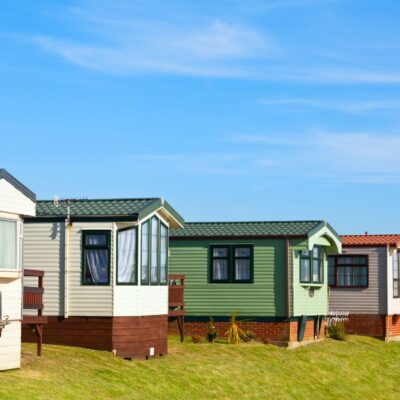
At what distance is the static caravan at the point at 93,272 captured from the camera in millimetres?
27406

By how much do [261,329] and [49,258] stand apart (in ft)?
36.3

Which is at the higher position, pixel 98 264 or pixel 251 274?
pixel 98 264

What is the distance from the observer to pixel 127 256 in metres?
27.9

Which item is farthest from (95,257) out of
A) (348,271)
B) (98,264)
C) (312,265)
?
(348,271)

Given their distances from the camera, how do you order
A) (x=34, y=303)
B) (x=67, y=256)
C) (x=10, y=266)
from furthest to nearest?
1. (x=67, y=256)
2. (x=34, y=303)
3. (x=10, y=266)

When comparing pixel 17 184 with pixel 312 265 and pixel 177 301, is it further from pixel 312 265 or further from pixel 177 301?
pixel 312 265

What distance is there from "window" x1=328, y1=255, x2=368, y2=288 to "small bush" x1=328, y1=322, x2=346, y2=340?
2681 mm

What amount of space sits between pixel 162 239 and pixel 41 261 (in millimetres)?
3860

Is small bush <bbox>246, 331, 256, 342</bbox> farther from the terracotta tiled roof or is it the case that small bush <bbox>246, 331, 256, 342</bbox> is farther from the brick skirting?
the terracotta tiled roof

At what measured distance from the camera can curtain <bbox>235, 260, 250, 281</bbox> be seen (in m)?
36.7

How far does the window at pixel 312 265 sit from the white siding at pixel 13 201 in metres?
15.5

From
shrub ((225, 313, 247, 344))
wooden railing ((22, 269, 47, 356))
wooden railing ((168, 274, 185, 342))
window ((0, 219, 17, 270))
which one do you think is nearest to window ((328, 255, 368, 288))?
shrub ((225, 313, 247, 344))

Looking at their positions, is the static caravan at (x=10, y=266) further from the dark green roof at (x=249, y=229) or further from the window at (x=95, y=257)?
the dark green roof at (x=249, y=229)

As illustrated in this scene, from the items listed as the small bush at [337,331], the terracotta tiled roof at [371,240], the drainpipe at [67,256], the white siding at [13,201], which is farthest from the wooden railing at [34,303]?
the terracotta tiled roof at [371,240]
